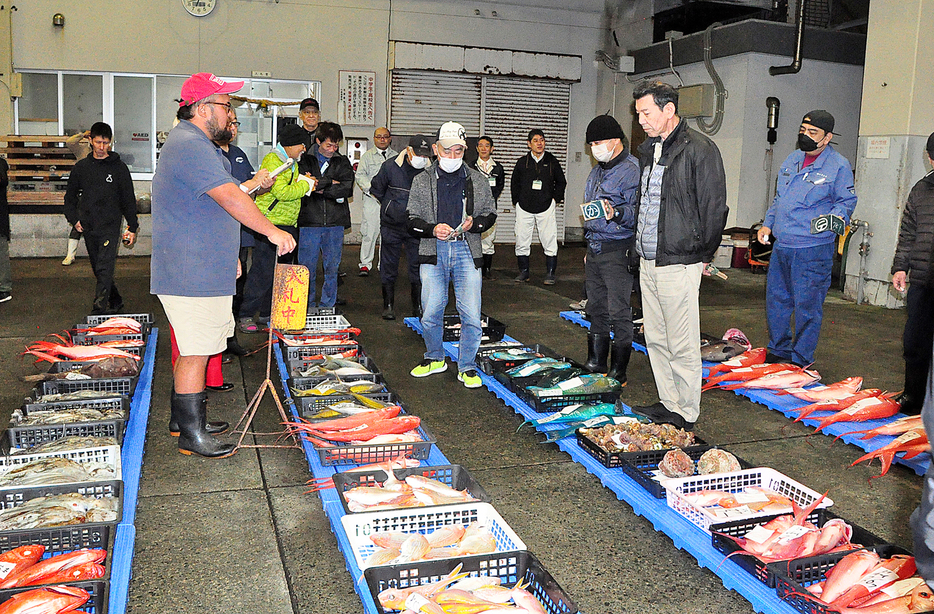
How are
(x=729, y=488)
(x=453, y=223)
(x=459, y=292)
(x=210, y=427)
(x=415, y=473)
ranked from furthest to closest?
(x=459, y=292) → (x=453, y=223) → (x=210, y=427) → (x=729, y=488) → (x=415, y=473)

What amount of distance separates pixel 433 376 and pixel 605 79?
1223cm

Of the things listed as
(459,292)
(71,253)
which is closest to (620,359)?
(459,292)

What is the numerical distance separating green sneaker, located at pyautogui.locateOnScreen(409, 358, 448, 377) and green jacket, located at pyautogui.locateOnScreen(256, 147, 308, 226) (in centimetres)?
188

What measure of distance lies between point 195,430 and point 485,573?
7.56 feet

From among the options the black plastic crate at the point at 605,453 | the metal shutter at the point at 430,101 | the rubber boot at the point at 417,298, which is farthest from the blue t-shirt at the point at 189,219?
the metal shutter at the point at 430,101

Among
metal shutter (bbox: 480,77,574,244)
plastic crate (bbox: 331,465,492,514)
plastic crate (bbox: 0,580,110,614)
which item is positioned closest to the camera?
plastic crate (bbox: 0,580,110,614)

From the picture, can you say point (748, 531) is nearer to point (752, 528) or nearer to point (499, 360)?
point (752, 528)

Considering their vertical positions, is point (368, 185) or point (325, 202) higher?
point (368, 185)

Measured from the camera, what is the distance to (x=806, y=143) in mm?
6320

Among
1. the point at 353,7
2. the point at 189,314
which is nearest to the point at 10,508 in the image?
the point at 189,314

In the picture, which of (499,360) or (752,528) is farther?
(499,360)

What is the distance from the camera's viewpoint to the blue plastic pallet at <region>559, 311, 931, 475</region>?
463 cm

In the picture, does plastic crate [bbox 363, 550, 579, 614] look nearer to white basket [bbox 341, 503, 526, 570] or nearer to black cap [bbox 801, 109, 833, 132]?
white basket [bbox 341, 503, 526, 570]

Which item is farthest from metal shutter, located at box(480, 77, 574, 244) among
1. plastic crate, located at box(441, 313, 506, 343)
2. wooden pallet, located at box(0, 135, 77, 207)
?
plastic crate, located at box(441, 313, 506, 343)
